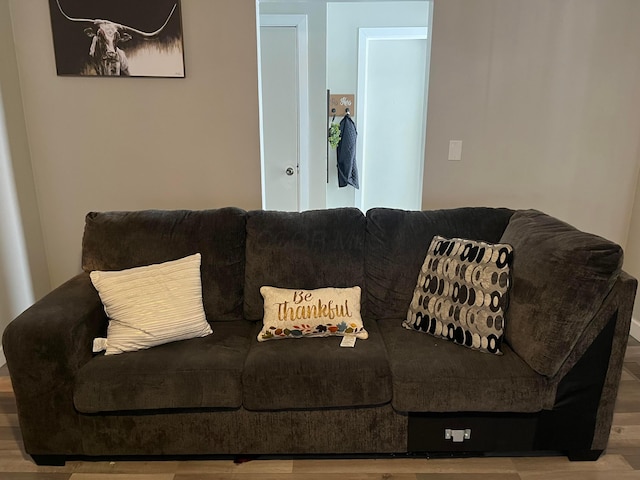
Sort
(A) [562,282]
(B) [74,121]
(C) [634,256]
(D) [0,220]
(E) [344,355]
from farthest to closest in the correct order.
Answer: (C) [634,256], (B) [74,121], (D) [0,220], (E) [344,355], (A) [562,282]

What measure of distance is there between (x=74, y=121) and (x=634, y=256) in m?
3.58

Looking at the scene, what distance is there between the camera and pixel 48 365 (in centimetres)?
177

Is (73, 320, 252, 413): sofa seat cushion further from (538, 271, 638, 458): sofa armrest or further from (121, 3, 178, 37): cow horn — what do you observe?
(121, 3, 178, 37): cow horn

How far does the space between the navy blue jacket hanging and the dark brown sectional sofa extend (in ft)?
7.21

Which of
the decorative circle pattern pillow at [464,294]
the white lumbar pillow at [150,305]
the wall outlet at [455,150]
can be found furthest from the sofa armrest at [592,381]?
the white lumbar pillow at [150,305]

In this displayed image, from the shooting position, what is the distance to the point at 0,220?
2.59m

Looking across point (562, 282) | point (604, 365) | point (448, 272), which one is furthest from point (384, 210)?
point (604, 365)

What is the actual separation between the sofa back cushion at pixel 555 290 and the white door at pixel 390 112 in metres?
2.02

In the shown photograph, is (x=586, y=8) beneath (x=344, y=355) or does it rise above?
above

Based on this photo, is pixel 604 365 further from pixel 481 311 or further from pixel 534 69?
pixel 534 69

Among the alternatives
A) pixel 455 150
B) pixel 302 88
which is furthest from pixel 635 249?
pixel 302 88

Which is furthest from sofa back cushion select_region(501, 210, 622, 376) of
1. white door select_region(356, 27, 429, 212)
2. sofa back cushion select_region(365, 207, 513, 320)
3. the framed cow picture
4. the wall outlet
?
the framed cow picture

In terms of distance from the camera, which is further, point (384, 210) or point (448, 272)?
point (384, 210)

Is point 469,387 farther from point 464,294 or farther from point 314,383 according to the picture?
point 314,383
